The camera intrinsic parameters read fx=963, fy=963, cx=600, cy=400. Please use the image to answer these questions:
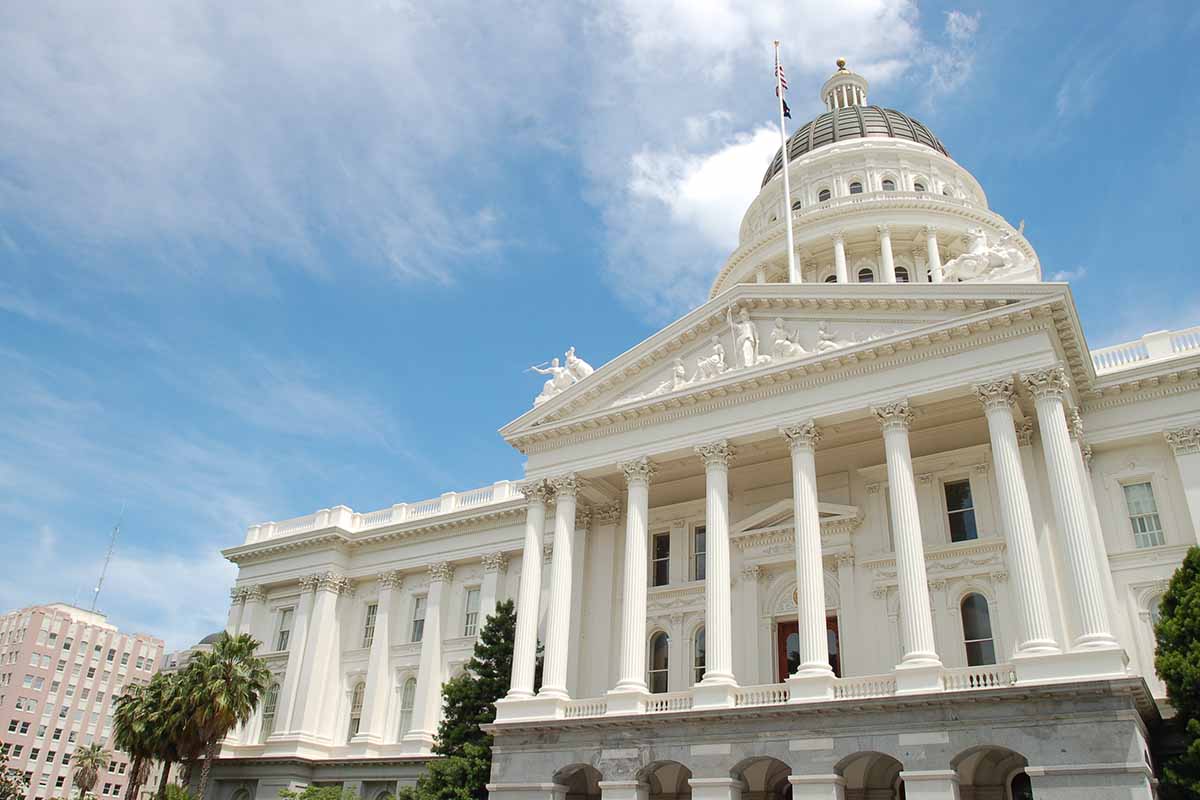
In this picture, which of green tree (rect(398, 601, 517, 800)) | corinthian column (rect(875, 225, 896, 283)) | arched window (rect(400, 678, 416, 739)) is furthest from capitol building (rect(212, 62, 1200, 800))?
corinthian column (rect(875, 225, 896, 283))

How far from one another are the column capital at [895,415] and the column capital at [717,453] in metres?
4.76

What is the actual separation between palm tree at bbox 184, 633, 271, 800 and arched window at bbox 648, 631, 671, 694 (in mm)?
16728

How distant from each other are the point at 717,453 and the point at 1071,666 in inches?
456

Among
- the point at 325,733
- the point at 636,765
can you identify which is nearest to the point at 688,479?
the point at 636,765

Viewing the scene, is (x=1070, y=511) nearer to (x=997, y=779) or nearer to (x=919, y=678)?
(x=919, y=678)

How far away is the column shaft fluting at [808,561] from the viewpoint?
25.2 m

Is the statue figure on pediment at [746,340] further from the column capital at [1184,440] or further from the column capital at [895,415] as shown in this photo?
the column capital at [1184,440]

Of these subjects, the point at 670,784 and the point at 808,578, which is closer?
the point at 808,578

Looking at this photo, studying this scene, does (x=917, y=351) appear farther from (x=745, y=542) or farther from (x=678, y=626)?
(x=678, y=626)

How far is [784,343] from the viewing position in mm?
29688

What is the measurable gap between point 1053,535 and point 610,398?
14219 millimetres

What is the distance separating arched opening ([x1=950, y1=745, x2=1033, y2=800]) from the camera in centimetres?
2452

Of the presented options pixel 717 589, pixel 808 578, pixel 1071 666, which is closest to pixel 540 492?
pixel 717 589

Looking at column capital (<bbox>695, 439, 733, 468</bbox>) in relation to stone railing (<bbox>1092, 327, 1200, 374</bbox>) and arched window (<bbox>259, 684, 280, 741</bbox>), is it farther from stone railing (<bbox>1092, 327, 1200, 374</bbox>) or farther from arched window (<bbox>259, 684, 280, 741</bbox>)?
arched window (<bbox>259, 684, 280, 741</bbox>)
